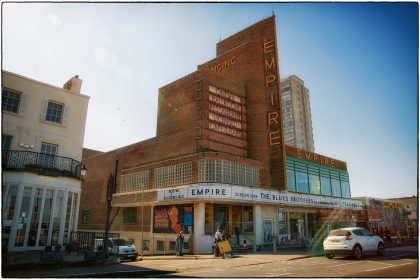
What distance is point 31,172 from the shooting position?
16.0m

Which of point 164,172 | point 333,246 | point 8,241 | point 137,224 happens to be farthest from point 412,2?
point 137,224

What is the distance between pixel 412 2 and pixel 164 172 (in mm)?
22484

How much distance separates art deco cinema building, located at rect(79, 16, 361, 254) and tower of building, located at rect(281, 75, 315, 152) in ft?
170

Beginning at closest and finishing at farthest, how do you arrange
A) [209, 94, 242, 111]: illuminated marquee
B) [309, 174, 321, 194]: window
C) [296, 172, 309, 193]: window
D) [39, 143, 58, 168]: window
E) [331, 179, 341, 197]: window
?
[39, 143, 58, 168]: window
[209, 94, 242, 111]: illuminated marquee
[296, 172, 309, 193]: window
[309, 174, 321, 194]: window
[331, 179, 341, 197]: window

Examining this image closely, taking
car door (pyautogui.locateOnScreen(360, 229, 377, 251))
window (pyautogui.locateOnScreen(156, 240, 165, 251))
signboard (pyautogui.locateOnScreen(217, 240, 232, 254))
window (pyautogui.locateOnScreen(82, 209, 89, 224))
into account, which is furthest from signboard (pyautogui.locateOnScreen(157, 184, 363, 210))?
window (pyautogui.locateOnScreen(82, 209, 89, 224))

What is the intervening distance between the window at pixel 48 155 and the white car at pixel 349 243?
16227 millimetres

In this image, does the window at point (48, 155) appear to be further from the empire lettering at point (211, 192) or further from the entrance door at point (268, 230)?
the entrance door at point (268, 230)

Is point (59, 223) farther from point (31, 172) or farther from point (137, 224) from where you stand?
point (137, 224)

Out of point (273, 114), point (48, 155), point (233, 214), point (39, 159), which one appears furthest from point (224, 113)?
point (39, 159)

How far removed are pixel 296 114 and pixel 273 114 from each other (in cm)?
6237

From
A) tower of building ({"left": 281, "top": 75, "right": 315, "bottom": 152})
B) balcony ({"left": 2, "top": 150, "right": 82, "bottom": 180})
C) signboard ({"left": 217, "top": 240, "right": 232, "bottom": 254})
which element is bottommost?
signboard ({"left": 217, "top": 240, "right": 232, "bottom": 254})

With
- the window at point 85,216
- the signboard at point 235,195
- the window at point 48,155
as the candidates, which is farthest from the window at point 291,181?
the window at point 85,216

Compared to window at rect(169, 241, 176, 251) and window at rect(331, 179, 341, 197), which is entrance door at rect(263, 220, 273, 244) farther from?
window at rect(331, 179, 341, 197)

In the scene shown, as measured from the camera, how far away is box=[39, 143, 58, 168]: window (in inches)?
711
